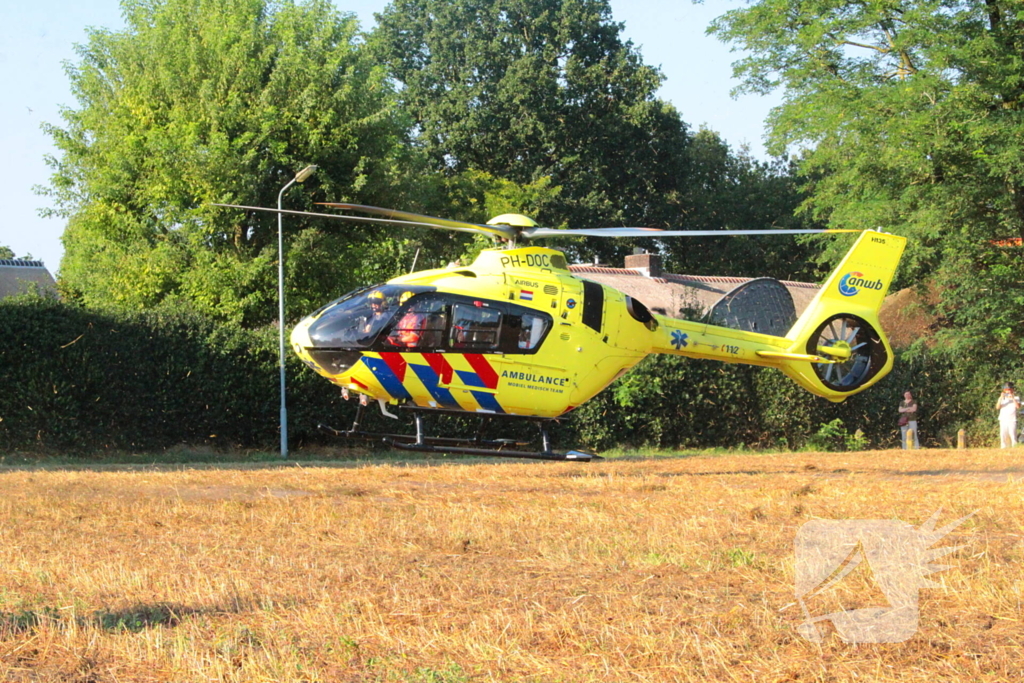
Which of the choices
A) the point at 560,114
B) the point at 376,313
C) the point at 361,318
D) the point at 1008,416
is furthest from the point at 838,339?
the point at 560,114

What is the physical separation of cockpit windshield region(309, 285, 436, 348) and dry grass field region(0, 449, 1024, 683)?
209cm

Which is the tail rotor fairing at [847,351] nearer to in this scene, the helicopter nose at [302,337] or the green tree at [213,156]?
the helicopter nose at [302,337]

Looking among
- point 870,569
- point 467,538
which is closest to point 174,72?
point 467,538

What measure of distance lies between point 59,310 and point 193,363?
10.2 ft

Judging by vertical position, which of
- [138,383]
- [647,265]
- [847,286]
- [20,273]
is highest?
[20,273]

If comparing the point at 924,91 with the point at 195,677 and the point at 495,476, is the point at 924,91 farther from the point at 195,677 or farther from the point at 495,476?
the point at 195,677

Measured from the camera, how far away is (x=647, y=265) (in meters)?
45.2

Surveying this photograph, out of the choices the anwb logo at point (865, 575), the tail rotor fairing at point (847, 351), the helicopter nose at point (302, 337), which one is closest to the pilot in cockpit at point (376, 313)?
the helicopter nose at point (302, 337)

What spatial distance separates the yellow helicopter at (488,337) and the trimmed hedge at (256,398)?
12.0 feet

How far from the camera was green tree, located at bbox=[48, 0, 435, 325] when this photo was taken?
30.3m

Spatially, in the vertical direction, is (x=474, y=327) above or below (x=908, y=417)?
above

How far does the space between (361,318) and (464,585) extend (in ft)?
24.7

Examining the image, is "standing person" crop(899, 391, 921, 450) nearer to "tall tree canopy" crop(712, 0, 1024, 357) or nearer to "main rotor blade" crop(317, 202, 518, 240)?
"tall tree canopy" crop(712, 0, 1024, 357)

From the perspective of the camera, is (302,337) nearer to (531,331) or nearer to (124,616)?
(531,331)
